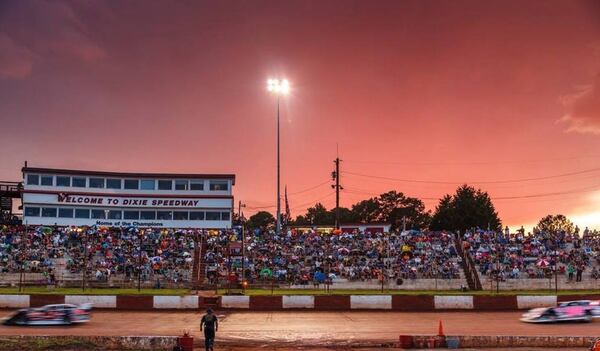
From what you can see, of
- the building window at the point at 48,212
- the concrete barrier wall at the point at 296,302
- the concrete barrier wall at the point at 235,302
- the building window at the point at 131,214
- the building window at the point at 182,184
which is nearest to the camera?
the concrete barrier wall at the point at 235,302

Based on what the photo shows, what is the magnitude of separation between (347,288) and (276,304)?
39.6 feet

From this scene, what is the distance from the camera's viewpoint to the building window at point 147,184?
206ft

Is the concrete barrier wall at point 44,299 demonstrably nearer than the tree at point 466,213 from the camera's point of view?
Yes

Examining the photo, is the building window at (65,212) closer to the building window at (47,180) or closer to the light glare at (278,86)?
the building window at (47,180)

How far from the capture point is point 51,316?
26.2 m

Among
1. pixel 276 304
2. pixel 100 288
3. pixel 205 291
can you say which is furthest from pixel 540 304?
pixel 100 288

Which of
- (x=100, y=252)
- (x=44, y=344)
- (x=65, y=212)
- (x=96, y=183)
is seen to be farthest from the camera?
(x=96, y=183)

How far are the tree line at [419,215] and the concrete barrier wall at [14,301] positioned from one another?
5537 centimetres

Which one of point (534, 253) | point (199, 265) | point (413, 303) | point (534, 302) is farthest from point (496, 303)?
point (199, 265)

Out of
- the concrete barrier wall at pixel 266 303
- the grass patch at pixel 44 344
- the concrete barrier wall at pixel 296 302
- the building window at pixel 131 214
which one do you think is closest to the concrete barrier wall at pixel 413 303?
the concrete barrier wall at pixel 296 302

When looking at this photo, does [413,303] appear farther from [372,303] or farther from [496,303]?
[496,303]

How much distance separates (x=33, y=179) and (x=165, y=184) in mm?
12780

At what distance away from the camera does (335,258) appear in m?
49.2

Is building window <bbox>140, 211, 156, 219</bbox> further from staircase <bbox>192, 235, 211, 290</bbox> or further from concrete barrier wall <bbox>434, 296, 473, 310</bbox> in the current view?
concrete barrier wall <bbox>434, 296, 473, 310</bbox>
